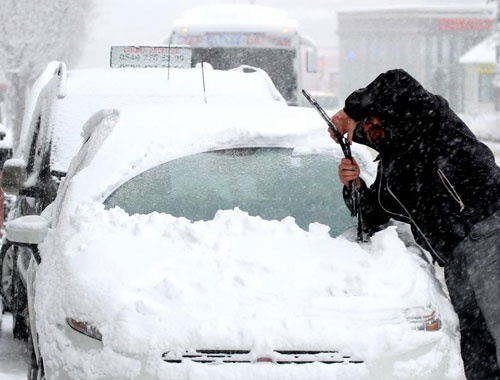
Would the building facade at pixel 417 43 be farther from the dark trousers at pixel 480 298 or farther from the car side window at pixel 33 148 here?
the dark trousers at pixel 480 298

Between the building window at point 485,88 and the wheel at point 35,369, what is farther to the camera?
the building window at point 485,88

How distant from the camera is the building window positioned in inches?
2474

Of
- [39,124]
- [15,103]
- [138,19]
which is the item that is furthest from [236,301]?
[138,19]

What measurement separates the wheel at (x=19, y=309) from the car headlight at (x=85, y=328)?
2344 millimetres

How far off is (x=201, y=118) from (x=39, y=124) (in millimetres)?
2772

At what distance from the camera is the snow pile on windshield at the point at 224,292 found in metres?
3.54

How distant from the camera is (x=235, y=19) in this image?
19.5 meters

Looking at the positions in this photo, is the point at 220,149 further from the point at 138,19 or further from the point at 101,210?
the point at 138,19

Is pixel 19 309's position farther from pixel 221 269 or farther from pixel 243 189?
pixel 221 269

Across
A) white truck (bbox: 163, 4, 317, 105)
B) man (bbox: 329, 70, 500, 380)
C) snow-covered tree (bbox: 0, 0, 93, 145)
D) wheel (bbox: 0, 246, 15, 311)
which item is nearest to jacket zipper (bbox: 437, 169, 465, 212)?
man (bbox: 329, 70, 500, 380)

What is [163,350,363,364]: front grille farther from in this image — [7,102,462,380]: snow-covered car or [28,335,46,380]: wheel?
[28,335,46,380]: wheel

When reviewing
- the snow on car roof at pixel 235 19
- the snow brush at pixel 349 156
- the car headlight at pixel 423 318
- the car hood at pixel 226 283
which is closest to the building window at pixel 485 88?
the snow on car roof at pixel 235 19

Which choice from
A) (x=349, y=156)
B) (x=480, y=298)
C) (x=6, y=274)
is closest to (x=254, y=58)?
(x=6, y=274)

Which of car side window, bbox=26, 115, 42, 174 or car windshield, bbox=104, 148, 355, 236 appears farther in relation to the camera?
car side window, bbox=26, 115, 42, 174
